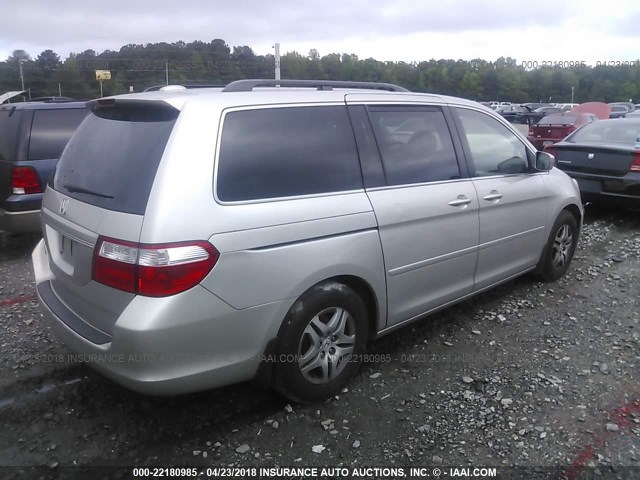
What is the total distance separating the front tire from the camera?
2760mm

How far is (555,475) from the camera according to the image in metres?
2.50

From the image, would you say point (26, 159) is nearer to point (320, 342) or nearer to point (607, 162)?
point (320, 342)

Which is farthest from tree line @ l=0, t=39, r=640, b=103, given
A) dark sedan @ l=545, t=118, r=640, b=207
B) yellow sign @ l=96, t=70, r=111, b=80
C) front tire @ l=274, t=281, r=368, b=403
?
front tire @ l=274, t=281, r=368, b=403

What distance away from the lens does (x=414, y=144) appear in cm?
351

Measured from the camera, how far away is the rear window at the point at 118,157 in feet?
8.10

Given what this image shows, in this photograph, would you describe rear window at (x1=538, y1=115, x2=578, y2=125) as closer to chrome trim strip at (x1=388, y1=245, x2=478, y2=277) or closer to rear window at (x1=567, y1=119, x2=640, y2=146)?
rear window at (x1=567, y1=119, x2=640, y2=146)

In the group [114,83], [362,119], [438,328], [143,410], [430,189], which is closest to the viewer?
[143,410]

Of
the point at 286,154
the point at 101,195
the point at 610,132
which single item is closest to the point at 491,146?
the point at 286,154

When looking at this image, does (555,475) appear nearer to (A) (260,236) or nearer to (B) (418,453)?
(B) (418,453)

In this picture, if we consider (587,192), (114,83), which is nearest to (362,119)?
(587,192)

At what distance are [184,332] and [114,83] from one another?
17.5 metres

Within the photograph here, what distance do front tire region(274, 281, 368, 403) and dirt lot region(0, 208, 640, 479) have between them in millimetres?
164

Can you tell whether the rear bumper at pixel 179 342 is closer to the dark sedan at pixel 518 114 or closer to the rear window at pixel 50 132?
the rear window at pixel 50 132

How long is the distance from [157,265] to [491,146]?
2916mm
